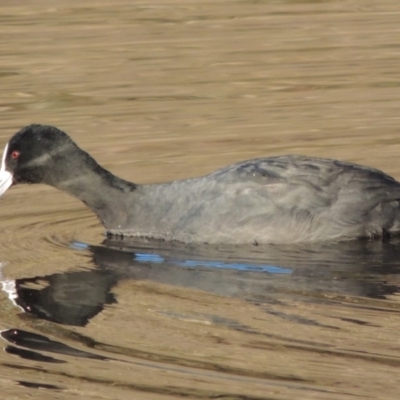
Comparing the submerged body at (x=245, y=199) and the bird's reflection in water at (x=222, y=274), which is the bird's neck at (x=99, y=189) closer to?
the submerged body at (x=245, y=199)

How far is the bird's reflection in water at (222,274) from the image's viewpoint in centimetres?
678

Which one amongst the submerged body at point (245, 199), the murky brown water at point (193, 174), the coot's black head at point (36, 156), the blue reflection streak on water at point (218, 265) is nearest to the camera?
the murky brown water at point (193, 174)

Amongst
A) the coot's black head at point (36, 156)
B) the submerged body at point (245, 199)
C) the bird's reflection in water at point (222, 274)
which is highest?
the coot's black head at point (36, 156)

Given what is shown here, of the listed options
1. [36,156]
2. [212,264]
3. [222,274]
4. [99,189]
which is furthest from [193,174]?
[222,274]

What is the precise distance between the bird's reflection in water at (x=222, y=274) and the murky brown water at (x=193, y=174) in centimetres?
2

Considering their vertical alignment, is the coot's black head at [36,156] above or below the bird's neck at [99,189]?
above

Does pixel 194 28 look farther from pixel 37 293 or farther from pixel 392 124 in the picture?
pixel 37 293

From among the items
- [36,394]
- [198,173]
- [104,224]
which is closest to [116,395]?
[36,394]

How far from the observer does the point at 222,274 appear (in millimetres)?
7230

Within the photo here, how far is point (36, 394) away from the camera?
18.2 ft

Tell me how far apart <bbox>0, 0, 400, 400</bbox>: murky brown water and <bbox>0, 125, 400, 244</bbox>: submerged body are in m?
0.16

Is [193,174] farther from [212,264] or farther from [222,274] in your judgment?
[222,274]

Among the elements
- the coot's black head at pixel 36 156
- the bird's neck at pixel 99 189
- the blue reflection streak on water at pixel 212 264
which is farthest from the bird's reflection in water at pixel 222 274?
the coot's black head at pixel 36 156

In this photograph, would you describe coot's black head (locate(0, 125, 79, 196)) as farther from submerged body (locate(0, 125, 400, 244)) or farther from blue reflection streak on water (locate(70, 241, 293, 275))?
blue reflection streak on water (locate(70, 241, 293, 275))
